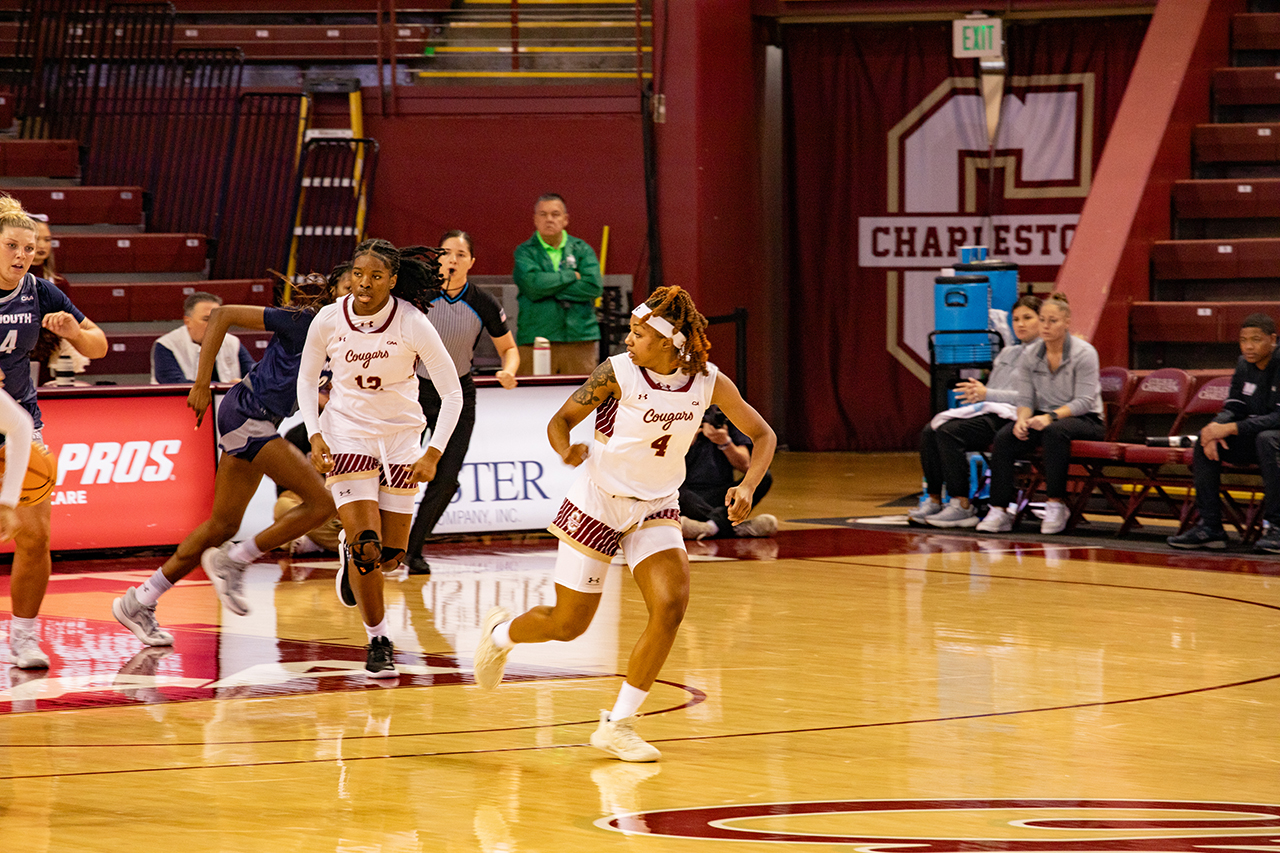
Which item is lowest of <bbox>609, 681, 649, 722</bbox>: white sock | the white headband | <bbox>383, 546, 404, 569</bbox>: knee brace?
<bbox>609, 681, 649, 722</bbox>: white sock

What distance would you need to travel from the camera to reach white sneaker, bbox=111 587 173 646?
7.71 m

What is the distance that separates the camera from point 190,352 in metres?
11.8

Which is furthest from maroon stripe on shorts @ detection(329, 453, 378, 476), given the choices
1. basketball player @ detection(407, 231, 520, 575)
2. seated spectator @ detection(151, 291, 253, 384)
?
seated spectator @ detection(151, 291, 253, 384)

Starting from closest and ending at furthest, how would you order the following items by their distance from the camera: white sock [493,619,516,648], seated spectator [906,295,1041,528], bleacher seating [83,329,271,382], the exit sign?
white sock [493,619,516,648]
seated spectator [906,295,1041,528]
bleacher seating [83,329,271,382]
the exit sign

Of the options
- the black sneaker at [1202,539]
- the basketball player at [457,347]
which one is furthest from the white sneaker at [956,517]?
the basketball player at [457,347]

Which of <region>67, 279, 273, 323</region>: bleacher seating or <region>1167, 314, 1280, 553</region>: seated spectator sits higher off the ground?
<region>67, 279, 273, 323</region>: bleacher seating

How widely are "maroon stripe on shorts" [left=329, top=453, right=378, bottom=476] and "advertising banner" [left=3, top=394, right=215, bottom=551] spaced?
158 inches

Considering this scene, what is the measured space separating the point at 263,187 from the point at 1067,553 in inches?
337

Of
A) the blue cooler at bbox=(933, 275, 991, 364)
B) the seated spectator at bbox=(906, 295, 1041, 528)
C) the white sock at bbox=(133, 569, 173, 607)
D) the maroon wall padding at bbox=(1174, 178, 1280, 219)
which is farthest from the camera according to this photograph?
the maroon wall padding at bbox=(1174, 178, 1280, 219)

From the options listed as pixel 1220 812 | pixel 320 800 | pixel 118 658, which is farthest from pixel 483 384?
pixel 1220 812

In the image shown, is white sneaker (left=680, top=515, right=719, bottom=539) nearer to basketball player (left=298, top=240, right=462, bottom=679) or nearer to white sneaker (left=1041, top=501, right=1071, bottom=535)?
white sneaker (left=1041, top=501, right=1071, bottom=535)

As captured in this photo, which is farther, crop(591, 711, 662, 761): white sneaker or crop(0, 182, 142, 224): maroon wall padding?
crop(0, 182, 142, 224): maroon wall padding

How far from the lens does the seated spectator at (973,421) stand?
11.5 meters

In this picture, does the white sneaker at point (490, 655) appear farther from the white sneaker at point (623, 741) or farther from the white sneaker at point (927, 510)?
the white sneaker at point (927, 510)
